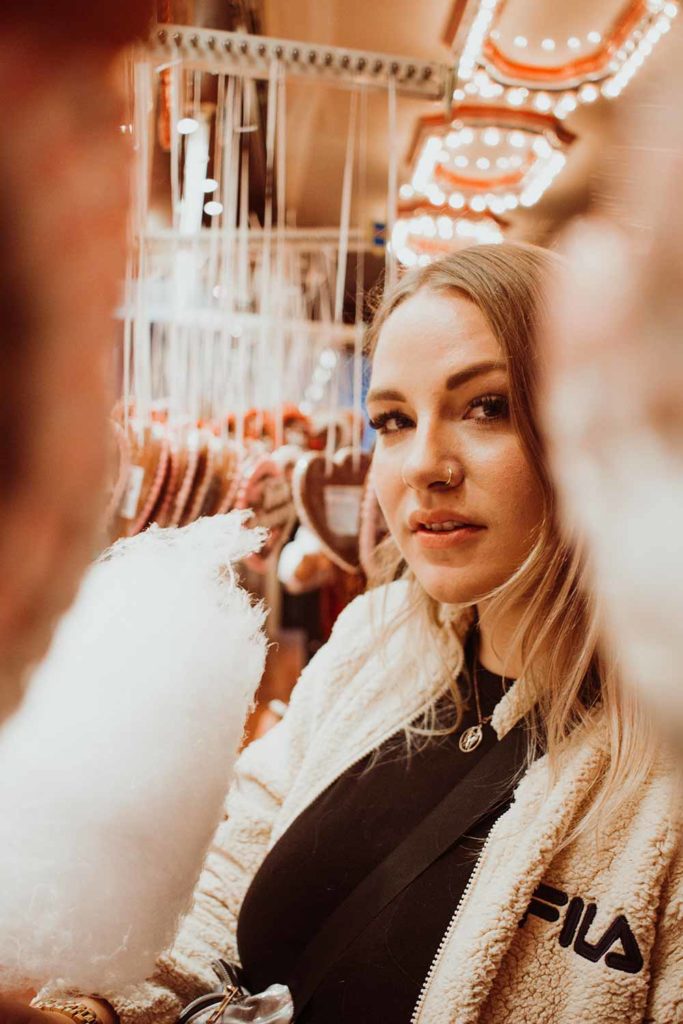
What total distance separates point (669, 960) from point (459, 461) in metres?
0.46

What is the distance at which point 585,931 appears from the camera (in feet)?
1.87

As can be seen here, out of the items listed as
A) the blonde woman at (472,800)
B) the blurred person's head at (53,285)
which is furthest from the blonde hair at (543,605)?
the blurred person's head at (53,285)

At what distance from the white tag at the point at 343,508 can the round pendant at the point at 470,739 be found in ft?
2.50

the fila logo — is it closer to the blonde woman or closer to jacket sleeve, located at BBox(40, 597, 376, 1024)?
the blonde woman

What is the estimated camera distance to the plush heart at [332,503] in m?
1.50

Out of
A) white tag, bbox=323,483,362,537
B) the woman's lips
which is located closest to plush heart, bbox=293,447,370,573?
white tag, bbox=323,483,362,537

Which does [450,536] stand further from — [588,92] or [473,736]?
[588,92]

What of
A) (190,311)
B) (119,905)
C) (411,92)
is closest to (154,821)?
(119,905)

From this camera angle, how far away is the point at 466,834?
669mm

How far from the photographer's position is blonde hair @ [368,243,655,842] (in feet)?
1.85

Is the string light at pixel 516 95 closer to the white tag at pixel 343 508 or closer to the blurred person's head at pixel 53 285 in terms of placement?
the white tag at pixel 343 508

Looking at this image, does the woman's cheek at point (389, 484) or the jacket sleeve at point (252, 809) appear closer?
the woman's cheek at point (389, 484)

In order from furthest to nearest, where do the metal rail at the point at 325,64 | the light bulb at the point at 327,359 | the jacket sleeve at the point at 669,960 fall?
the light bulb at the point at 327,359 < the metal rail at the point at 325,64 < the jacket sleeve at the point at 669,960

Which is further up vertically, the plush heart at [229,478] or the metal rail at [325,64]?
the metal rail at [325,64]
